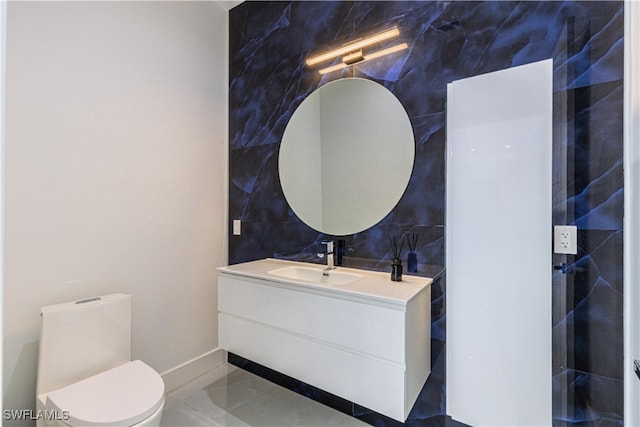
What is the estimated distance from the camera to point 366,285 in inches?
62.1

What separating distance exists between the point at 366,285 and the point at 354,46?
1.40 metres

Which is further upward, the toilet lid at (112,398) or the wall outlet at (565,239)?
the wall outlet at (565,239)

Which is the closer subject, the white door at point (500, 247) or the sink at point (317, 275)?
the white door at point (500, 247)

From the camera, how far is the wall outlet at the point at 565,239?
1362mm

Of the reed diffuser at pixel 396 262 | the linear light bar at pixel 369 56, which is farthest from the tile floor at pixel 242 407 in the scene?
the linear light bar at pixel 369 56

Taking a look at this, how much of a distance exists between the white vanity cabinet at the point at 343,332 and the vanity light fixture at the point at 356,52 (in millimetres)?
1259

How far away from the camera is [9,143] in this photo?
5.05ft

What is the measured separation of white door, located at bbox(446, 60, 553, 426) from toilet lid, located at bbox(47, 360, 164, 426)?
141 cm

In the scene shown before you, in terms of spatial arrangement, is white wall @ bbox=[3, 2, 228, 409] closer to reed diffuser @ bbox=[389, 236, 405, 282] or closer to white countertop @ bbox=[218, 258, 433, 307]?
white countertop @ bbox=[218, 258, 433, 307]

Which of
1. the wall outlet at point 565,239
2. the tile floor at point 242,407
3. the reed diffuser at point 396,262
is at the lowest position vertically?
the tile floor at point 242,407

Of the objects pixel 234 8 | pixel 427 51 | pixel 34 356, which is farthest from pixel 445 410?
pixel 234 8

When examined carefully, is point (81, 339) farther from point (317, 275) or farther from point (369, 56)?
point (369, 56)

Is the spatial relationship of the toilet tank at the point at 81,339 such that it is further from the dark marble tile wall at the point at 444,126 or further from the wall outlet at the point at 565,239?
the wall outlet at the point at 565,239

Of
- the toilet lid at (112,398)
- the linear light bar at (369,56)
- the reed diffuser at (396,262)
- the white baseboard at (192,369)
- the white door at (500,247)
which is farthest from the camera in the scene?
the white baseboard at (192,369)
